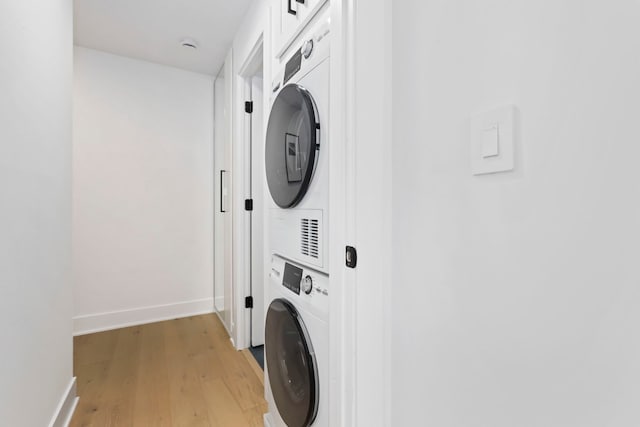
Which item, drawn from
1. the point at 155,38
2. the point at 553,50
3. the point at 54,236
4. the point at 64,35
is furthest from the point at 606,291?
the point at 155,38

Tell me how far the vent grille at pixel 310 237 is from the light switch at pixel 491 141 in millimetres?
638

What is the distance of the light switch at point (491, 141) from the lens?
0.56 metres

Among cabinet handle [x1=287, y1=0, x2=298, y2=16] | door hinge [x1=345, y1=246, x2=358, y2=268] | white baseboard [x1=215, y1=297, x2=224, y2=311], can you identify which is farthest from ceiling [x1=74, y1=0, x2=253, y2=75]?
white baseboard [x1=215, y1=297, x2=224, y2=311]

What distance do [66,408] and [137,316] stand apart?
4.49ft

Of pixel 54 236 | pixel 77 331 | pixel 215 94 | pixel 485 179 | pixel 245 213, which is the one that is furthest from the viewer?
pixel 215 94

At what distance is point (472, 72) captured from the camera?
23.9 inches

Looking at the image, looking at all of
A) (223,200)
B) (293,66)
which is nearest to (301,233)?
(293,66)

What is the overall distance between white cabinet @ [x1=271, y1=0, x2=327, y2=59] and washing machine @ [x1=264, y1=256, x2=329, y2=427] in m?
0.99

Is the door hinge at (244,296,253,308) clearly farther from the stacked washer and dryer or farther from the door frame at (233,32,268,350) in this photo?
the stacked washer and dryer

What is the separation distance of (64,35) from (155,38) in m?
1.02

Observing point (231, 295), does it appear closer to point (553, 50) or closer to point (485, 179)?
point (485, 179)

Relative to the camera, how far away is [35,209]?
1253mm

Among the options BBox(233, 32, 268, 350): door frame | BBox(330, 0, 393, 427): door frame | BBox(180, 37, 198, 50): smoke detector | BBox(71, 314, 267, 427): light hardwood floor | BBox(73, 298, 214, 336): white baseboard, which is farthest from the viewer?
BBox(73, 298, 214, 336): white baseboard

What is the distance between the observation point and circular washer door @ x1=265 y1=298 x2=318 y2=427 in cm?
109
